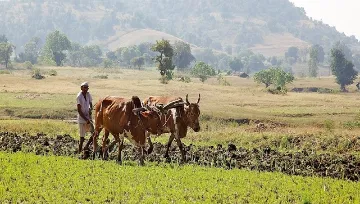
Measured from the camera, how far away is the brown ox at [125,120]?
17.3 meters

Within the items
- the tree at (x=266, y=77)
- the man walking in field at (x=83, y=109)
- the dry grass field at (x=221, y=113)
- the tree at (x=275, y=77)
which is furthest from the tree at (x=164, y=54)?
the man walking in field at (x=83, y=109)

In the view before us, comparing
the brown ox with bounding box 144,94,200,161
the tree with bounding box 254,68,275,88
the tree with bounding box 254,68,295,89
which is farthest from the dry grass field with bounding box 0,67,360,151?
the tree with bounding box 254,68,275,88

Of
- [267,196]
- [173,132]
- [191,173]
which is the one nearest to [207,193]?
[267,196]

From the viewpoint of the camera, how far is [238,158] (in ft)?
63.3

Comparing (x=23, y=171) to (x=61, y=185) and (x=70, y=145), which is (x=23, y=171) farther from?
(x=70, y=145)

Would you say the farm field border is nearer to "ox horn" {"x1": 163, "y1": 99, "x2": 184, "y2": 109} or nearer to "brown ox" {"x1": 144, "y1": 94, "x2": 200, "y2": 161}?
"brown ox" {"x1": 144, "y1": 94, "x2": 200, "y2": 161}

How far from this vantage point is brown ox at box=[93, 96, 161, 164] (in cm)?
1728

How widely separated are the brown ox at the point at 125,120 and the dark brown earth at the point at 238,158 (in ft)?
4.51

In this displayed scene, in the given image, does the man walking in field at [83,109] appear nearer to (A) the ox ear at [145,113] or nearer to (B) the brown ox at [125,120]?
(B) the brown ox at [125,120]

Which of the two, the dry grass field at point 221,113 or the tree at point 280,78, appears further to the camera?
the tree at point 280,78

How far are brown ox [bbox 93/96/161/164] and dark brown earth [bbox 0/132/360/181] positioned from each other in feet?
4.51

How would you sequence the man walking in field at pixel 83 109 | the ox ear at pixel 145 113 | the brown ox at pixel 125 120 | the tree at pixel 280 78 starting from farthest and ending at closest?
1. the tree at pixel 280 78
2. the man walking in field at pixel 83 109
3. the ox ear at pixel 145 113
4. the brown ox at pixel 125 120

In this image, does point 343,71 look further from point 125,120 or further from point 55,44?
point 125,120

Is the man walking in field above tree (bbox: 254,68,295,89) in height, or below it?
above
